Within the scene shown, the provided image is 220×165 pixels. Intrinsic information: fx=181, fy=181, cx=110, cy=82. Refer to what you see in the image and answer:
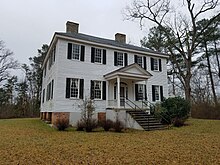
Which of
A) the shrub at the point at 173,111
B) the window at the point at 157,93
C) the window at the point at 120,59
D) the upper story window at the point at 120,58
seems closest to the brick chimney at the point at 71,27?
the upper story window at the point at 120,58

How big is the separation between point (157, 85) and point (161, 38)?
39.8 ft

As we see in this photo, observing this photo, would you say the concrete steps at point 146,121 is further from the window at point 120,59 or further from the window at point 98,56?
the window at point 98,56

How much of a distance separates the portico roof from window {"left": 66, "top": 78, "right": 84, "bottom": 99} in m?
2.39

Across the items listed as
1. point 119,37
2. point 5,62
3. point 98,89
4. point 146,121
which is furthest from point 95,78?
point 5,62

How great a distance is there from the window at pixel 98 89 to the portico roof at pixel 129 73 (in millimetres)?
743

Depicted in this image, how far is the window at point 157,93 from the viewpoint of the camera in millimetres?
18288

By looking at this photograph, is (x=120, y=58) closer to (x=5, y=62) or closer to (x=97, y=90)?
(x=97, y=90)

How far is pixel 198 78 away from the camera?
32.8 metres

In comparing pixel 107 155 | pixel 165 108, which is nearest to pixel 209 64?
pixel 165 108

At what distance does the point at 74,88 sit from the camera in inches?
567

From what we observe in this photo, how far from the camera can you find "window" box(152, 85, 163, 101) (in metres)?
18.3

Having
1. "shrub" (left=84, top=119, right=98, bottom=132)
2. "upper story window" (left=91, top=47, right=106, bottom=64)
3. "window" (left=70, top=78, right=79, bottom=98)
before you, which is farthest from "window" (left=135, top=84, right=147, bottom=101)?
"shrub" (left=84, top=119, right=98, bottom=132)

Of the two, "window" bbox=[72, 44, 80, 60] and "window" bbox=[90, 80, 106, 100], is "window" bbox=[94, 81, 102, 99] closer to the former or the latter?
"window" bbox=[90, 80, 106, 100]

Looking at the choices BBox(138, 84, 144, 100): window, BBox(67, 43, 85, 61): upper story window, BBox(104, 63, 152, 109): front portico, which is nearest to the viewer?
BBox(67, 43, 85, 61): upper story window
